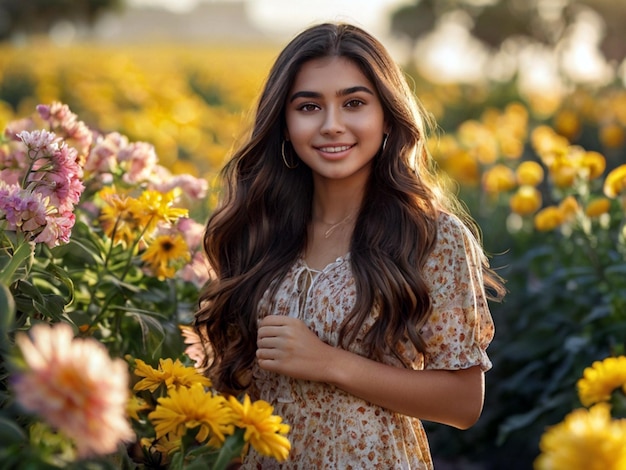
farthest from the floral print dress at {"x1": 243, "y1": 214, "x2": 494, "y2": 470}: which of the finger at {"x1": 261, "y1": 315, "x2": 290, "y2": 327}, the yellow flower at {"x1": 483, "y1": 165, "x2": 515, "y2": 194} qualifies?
the yellow flower at {"x1": 483, "y1": 165, "x2": 515, "y2": 194}

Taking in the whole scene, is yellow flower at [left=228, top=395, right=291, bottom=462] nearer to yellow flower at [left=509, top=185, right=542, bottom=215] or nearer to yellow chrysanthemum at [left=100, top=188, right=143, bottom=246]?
yellow chrysanthemum at [left=100, top=188, right=143, bottom=246]

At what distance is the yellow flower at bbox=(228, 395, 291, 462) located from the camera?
151 centimetres

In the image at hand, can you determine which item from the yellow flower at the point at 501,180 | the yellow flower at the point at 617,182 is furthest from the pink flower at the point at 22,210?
the yellow flower at the point at 501,180

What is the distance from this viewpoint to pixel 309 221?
7.91 feet

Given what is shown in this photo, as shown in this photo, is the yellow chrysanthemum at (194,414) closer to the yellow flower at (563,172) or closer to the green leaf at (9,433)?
the green leaf at (9,433)

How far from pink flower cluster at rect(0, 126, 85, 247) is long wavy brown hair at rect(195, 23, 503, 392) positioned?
0.54 meters

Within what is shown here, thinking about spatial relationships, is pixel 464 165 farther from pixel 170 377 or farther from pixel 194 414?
pixel 194 414

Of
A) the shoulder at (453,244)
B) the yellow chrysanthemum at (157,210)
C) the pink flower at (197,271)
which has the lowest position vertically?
the pink flower at (197,271)

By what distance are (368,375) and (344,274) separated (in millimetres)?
258

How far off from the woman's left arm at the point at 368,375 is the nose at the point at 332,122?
17.2 inches

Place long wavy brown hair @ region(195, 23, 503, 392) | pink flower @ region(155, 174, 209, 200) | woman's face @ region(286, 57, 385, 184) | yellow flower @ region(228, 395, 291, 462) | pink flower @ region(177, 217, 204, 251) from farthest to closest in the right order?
pink flower @ region(155, 174, 209, 200) < pink flower @ region(177, 217, 204, 251) < woman's face @ region(286, 57, 385, 184) < long wavy brown hair @ region(195, 23, 503, 392) < yellow flower @ region(228, 395, 291, 462)

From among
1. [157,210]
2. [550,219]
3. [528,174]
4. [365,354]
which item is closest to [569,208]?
[550,219]

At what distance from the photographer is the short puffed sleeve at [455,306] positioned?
6.81ft

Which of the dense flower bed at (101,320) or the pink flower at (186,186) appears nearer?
the dense flower bed at (101,320)
